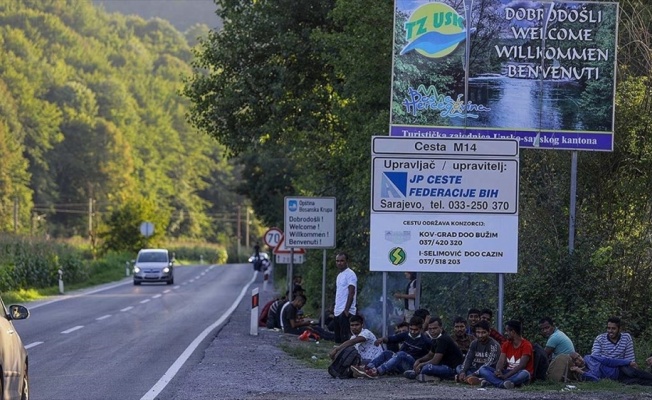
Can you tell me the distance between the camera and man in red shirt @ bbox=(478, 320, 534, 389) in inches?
597

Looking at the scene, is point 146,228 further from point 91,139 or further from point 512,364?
point 512,364

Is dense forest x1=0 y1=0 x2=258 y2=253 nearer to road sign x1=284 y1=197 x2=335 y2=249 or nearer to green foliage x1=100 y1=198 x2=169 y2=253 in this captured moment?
green foliage x1=100 y1=198 x2=169 y2=253

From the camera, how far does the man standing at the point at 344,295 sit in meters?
20.5

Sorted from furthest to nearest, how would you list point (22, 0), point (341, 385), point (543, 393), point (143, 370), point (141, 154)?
point (22, 0) < point (141, 154) < point (143, 370) < point (341, 385) < point (543, 393)

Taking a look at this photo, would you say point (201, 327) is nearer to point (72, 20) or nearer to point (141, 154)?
point (141, 154)

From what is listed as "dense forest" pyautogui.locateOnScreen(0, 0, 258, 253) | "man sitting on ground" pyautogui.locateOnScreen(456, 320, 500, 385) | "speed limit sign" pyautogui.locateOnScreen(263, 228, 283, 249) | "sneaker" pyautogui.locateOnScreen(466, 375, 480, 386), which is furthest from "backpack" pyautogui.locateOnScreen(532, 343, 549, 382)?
"dense forest" pyautogui.locateOnScreen(0, 0, 258, 253)

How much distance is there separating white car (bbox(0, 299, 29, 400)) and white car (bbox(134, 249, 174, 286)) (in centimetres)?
4215

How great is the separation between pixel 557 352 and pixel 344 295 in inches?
200

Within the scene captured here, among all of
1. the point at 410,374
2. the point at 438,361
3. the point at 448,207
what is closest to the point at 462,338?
the point at 438,361

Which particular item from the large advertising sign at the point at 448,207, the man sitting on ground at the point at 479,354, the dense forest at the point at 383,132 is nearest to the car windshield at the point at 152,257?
the dense forest at the point at 383,132

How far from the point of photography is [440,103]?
791 inches

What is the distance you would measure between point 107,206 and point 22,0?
53.4m

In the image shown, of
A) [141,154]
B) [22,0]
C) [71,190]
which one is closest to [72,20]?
[22,0]

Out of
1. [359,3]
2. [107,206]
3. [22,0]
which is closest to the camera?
[359,3]
